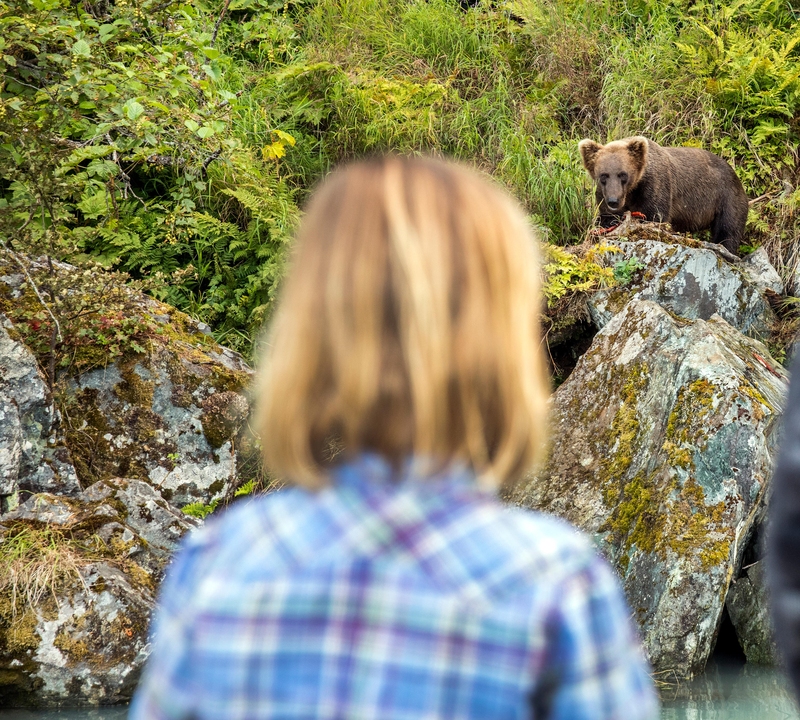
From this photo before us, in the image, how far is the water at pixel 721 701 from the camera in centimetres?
422

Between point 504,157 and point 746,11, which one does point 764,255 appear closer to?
point 504,157

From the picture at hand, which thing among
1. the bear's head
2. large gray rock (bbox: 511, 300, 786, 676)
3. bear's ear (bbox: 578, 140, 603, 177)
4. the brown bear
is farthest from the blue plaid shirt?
bear's ear (bbox: 578, 140, 603, 177)

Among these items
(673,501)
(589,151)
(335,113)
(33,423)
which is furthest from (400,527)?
(335,113)

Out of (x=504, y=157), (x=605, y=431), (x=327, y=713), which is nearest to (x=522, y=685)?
(x=327, y=713)

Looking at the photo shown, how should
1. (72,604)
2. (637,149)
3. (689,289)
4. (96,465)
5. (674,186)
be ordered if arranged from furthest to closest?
1. (674,186)
2. (637,149)
3. (689,289)
4. (96,465)
5. (72,604)

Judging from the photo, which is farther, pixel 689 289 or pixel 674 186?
pixel 674 186

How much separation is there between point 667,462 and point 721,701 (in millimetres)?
1333

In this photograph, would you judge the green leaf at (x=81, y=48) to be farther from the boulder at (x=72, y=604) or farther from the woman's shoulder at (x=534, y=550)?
the woman's shoulder at (x=534, y=550)

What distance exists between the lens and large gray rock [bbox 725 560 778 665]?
5000 mm

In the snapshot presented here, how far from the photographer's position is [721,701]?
443 cm

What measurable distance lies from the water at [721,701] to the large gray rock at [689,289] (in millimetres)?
3186

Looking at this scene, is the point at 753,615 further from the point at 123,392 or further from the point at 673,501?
the point at 123,392

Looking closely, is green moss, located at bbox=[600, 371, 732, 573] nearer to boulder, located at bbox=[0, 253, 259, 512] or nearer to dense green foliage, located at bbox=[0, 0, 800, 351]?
boulder, located at bbox=[0, 253, 259, 512]

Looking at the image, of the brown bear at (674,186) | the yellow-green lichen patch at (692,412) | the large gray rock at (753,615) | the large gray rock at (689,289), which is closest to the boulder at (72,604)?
the yellow-green lichen patch at (692,412)
